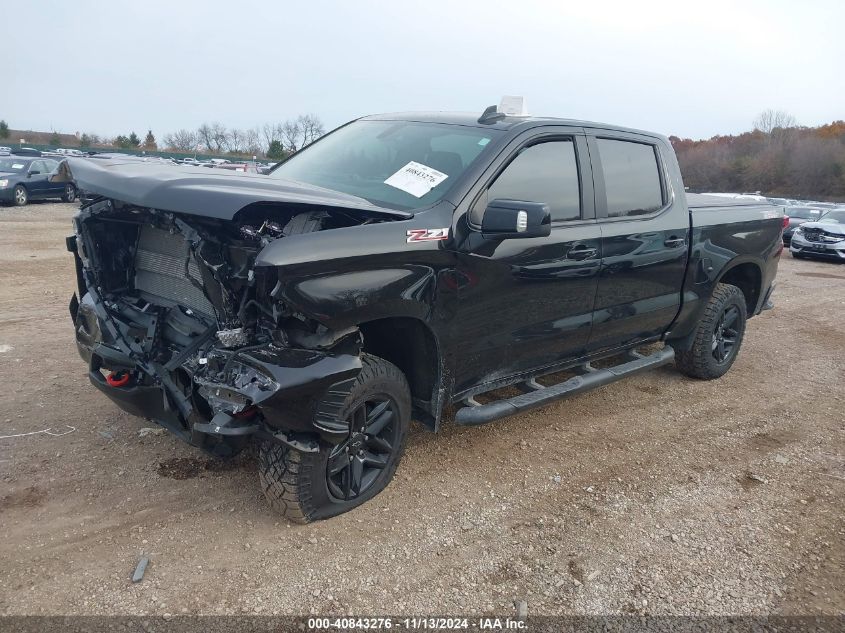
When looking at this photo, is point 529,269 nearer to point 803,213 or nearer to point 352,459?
point 352,459

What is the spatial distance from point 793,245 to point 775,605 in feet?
52.4

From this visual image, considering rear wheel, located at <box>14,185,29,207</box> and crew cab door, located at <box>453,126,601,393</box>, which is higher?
crew cab door, located at <box>453,126,601,393</box>

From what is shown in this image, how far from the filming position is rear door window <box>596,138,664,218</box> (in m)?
4.27

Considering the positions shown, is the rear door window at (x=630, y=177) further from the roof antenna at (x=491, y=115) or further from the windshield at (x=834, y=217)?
the windshield at (x=834, y=217)

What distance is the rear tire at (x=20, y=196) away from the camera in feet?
59.8

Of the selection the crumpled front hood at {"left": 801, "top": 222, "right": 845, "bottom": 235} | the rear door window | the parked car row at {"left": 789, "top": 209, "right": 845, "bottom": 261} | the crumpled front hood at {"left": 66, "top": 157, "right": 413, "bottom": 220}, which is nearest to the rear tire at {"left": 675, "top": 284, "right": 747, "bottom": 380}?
the rear door window

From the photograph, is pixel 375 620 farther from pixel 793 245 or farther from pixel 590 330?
pixel 793 245

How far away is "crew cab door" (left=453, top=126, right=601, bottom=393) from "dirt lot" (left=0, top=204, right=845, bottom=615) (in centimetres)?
66

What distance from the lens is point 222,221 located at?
271cm

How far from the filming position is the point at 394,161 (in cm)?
382

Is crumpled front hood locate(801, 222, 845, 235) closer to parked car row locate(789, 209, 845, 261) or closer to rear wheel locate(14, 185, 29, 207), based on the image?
parked car row locate(789, 209, 845, 261)

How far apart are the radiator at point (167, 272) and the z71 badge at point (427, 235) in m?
0.98

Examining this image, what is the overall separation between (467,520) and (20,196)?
19.4 meters

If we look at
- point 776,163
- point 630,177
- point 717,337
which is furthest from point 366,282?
point 776,163
